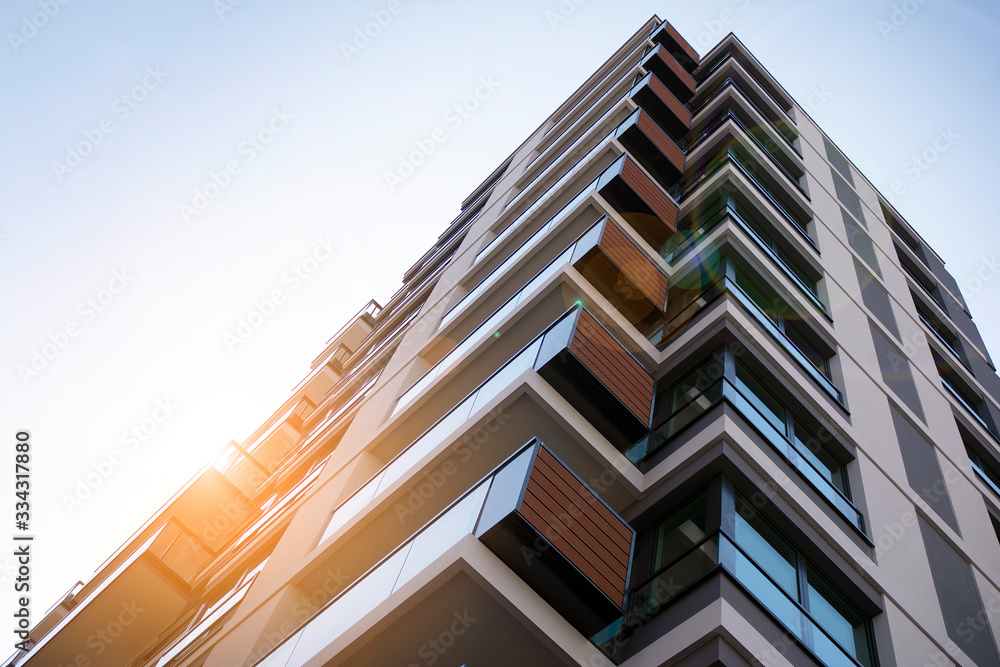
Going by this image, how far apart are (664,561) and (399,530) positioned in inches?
143

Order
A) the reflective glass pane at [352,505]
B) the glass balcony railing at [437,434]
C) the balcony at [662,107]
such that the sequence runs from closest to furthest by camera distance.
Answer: the glass balcony railing at [437,434] → the reflective glass pane at [352,505] → the balcony at [662,107]

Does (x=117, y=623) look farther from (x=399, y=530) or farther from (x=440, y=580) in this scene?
(x=440, y=580)

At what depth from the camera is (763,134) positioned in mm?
21828

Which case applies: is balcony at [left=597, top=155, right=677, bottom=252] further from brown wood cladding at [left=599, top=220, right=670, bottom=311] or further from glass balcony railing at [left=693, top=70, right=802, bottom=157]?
glass balcony railing at [left=693, top=70, right=802, bottom=157]

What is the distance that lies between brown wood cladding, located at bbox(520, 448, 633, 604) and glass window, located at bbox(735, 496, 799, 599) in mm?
1474

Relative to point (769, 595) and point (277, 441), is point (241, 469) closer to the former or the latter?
point (277, 441)

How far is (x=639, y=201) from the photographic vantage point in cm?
1531

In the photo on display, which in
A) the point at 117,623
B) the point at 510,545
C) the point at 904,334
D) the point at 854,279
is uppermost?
the point at 117,623

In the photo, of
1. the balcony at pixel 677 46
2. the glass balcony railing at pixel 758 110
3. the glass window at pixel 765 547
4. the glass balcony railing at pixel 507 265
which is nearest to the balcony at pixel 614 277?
the glass balcony railing at pixel 507 265

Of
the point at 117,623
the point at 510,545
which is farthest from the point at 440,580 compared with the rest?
the point at 117,623

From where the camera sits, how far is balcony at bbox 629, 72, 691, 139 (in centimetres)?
2105

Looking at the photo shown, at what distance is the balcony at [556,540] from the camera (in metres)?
8.20

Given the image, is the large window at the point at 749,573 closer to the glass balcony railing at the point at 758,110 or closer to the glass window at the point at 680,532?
the glass window at the point at 680,532

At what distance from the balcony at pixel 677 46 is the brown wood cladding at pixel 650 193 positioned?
1346 centimetres
